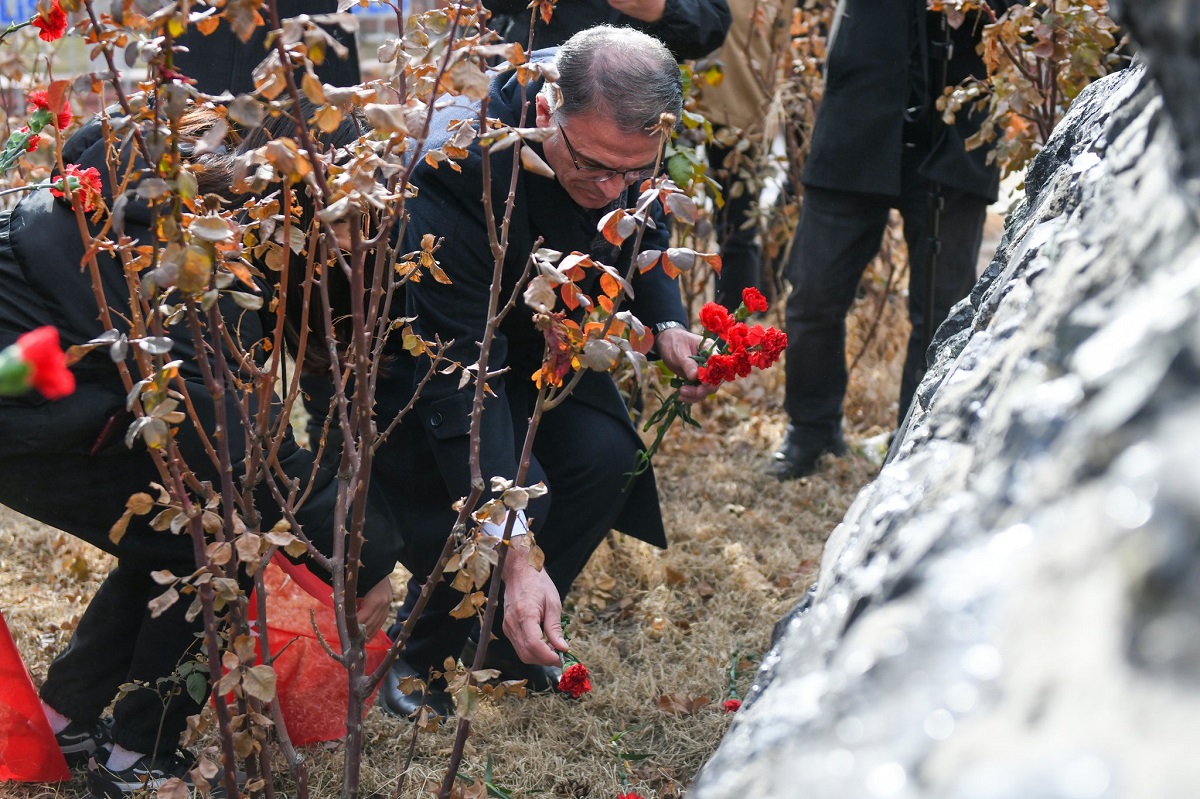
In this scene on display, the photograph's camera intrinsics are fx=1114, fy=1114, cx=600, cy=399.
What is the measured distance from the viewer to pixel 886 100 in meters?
3.28

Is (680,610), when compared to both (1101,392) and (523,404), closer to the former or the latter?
(523,404)

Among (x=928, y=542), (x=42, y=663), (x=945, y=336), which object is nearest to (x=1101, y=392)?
(x=928, y=542)

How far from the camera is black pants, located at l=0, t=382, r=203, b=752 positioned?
193cm

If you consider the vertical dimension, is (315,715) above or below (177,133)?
below

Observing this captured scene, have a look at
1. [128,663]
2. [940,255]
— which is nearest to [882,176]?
[940,255]

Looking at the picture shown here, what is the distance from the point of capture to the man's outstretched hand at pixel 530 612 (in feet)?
5.78

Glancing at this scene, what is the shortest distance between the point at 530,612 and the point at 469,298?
0.74 m

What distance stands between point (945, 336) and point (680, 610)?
1513 mm

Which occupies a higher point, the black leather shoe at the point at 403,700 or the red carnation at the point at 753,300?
the red carnation at the point at 753,300

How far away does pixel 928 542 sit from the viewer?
2.49ft

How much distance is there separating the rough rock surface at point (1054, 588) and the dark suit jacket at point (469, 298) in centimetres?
129

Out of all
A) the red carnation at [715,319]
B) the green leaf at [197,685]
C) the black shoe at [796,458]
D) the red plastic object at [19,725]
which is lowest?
the black shoe at [796,458]

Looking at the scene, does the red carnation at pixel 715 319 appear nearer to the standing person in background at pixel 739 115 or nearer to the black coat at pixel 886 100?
the black coat at pixel 886 100

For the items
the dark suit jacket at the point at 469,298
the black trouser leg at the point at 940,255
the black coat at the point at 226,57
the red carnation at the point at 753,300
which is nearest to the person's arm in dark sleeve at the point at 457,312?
the dark suit jacket at the point at 469,298
